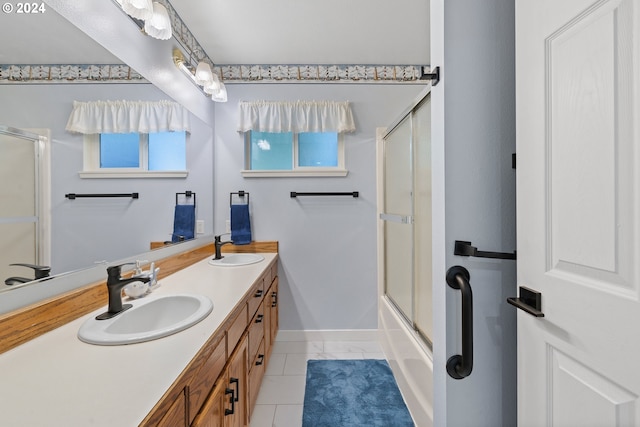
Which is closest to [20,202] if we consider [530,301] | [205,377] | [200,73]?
[205,377]

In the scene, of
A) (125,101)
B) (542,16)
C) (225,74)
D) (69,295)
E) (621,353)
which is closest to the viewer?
(621,353)

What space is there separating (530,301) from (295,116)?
2.26 m

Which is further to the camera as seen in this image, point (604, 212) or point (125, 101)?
point (125, 101)

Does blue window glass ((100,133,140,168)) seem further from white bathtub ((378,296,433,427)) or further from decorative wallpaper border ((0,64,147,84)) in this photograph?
white bathtub ((378,296,433,427))

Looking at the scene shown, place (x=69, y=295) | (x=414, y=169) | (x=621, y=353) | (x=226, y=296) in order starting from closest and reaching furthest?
(x=621, y=353)
(x=69, y=295)
(x=226, y=296)
(x=414, y=169)

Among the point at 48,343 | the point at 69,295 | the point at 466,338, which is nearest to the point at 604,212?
the point at 466,338

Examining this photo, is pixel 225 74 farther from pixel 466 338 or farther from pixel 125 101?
pixel 466 338

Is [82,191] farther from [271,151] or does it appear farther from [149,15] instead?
[271,151]

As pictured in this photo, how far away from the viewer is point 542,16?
2.07 feet

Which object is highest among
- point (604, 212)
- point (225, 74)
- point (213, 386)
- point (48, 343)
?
point (225, 74)

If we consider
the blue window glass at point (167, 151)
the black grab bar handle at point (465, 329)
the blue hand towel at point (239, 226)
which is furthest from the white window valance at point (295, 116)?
the black grab bar handle at point (465, 329)

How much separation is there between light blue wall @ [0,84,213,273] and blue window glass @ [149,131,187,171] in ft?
0.45

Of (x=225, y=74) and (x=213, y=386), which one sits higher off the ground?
(x=225, y=74)

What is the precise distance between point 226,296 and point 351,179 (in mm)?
1644
